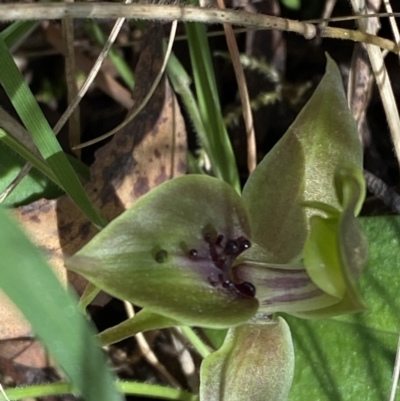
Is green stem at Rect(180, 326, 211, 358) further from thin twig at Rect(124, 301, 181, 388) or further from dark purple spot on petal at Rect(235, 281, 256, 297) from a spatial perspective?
dark purple spot on petal at Rect(235, 281, 256, 297)

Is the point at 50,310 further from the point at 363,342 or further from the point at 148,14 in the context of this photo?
the point at 363,342

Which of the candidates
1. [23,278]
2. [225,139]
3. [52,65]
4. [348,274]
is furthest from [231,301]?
[52,65]

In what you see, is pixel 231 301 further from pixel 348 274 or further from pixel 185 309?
pixel 348 274

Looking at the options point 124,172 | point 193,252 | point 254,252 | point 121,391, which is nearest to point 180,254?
point 193,252

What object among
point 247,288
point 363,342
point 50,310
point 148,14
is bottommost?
point 363,342

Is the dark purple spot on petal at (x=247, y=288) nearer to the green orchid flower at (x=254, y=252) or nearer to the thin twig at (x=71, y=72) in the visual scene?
the green orchid flower at (x=254, y=252)
